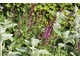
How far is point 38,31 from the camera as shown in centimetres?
438

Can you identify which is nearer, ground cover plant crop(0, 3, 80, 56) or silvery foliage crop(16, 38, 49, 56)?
silvery foliage crop(16, 38, 49, 56)

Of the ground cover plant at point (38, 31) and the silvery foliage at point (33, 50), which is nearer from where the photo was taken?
the silvery foliage at point (33, 50)

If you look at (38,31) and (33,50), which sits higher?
(38,31)

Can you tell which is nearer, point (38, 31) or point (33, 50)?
point (33, 50)

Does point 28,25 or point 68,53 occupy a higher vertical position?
point 28,25

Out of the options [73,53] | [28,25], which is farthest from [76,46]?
[28,25]

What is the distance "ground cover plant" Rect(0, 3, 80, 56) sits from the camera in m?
3.80

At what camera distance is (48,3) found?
4898 mm

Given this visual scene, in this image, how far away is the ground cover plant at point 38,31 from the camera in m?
3.80
